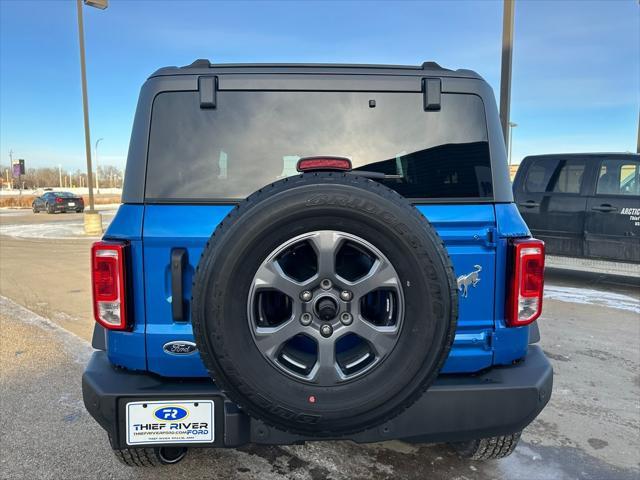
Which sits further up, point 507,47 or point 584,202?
point 507,47

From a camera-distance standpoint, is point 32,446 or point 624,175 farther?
point 624,175

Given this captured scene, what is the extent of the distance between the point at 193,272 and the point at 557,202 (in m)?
6.90

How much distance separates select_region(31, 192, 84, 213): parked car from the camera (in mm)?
28359

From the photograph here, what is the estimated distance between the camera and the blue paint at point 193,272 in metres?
2.06

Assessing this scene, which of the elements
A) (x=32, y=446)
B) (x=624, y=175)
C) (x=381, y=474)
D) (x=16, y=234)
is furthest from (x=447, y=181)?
(x=16, y=234)

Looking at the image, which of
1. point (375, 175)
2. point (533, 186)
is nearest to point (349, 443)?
point (375, 175)

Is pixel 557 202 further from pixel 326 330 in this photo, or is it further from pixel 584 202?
pixel 326 330

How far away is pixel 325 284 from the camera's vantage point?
1.80 meters

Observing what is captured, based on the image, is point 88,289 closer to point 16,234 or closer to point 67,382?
point 67,382

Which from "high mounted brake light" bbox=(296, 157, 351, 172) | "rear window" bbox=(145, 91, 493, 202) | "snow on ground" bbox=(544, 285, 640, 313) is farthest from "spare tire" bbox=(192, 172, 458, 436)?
"snow on ground" bbox=(544, 285, 640, 313)

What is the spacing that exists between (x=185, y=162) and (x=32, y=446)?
2128 mm

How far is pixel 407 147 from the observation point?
87.9 inches

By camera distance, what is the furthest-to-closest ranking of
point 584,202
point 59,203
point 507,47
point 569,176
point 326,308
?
point 59,203 < point 507,47 < point 569,176 < point 584,202 < point 326,308

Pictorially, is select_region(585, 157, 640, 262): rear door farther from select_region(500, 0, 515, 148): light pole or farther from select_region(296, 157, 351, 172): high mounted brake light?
select_region(296, 157, 351, 172): high mounted brake light
